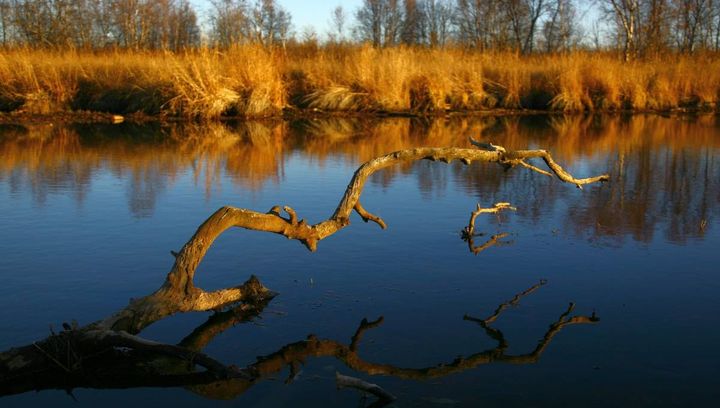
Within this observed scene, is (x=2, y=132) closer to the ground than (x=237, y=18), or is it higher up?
closer to the ground

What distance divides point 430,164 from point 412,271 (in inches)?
227

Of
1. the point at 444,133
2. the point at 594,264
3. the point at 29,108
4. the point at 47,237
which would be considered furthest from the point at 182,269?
the point at 29,108

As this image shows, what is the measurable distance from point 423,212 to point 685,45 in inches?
1267

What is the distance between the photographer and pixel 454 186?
374 inches

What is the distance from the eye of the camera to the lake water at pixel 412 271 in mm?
4027

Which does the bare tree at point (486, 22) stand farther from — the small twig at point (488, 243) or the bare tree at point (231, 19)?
the small twig at point (488, 243)

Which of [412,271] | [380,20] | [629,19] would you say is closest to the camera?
[412,271]

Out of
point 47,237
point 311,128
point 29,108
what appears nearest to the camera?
point 47,237

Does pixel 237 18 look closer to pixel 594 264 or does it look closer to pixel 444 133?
pixel 444 133

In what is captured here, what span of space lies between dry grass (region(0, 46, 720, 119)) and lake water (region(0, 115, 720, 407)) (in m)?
8.50

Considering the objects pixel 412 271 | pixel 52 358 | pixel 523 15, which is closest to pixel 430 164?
pixel 412 271

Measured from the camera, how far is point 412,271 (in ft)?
19.3

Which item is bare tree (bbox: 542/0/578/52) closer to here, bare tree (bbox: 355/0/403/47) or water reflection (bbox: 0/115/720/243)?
bare tree (bbox: 355/0/403/47)

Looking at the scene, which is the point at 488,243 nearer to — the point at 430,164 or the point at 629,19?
the point at 430,164
